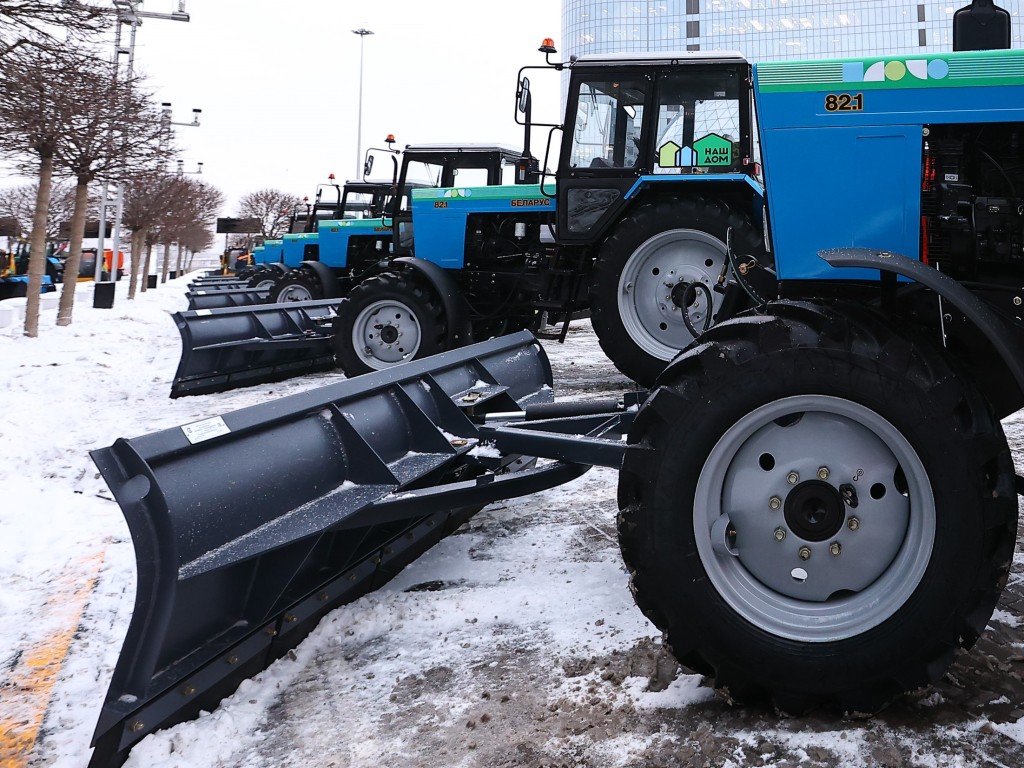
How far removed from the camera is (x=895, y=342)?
207cm

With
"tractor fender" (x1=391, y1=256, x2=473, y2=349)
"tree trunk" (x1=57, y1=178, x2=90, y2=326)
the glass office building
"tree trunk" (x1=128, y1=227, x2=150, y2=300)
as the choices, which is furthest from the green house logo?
the glass office building

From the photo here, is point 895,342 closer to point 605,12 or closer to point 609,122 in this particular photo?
point 609,122

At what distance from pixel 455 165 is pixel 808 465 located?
9.12 metres

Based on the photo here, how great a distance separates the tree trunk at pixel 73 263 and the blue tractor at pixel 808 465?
11584 millimetres

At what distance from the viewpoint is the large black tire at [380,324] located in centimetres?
797

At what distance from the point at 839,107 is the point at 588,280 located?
511 centimetres

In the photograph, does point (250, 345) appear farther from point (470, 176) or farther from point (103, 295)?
point (103, 295)

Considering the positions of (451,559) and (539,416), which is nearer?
(451,559)

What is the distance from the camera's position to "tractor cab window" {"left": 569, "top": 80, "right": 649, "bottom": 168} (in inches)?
280

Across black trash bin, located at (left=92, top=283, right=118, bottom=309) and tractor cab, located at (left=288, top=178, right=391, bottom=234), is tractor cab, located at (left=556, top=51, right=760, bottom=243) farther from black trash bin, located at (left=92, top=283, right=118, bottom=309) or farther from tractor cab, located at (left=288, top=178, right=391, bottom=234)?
black trash bin, located at (left=92, top=283, right=118, bottom=309)

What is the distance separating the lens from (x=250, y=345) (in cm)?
777

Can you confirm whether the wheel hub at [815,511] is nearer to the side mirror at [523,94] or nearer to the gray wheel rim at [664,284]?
the gray wheel rim at [664,284]

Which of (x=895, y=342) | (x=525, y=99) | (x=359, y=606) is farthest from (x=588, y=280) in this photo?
(x=895, y=342)

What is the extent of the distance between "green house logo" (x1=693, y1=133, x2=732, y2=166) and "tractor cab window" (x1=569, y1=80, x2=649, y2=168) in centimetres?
48
